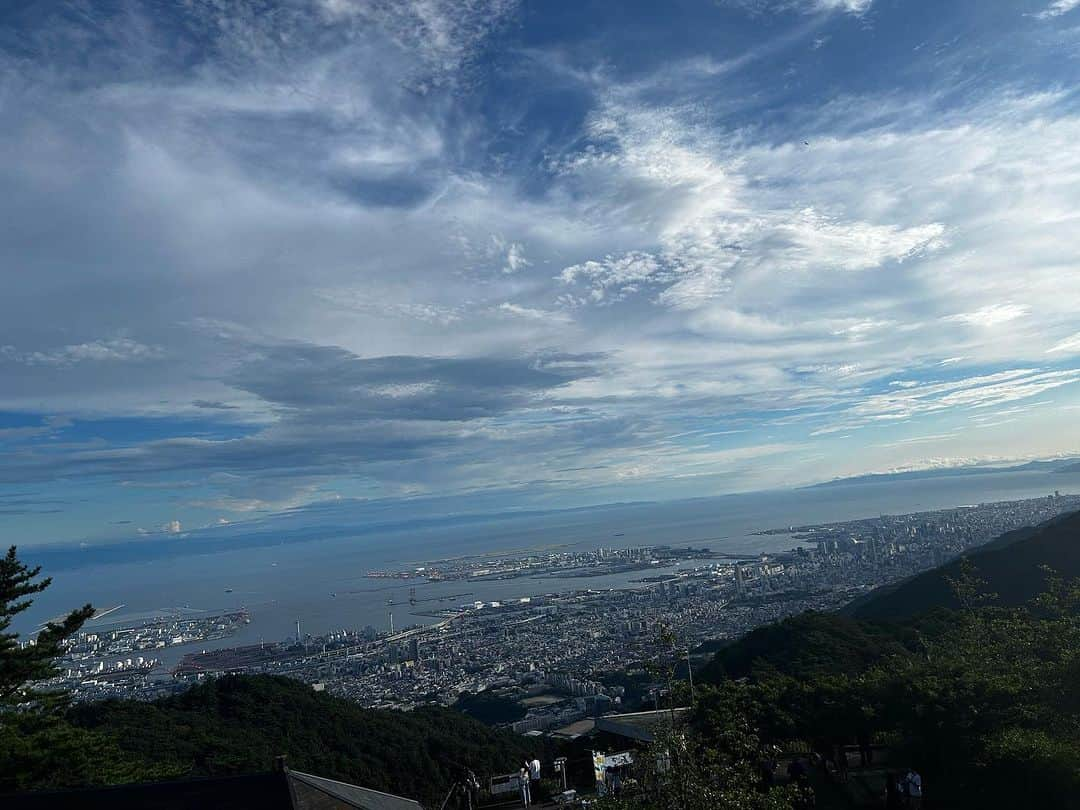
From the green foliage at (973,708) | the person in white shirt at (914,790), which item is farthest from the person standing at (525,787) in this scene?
the person in white shirt at (914,790)

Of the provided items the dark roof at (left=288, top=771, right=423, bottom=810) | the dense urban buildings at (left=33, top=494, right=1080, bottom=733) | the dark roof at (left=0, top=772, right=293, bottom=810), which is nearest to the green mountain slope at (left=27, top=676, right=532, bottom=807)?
the dense urban buildings at (left=33, top=494, right=1080, bottom=733)

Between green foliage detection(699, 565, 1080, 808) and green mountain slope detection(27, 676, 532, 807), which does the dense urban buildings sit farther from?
green mountain slope detection(27, 676, 532, 807)

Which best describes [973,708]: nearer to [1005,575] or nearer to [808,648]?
[808,648]

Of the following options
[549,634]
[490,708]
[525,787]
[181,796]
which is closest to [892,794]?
[525,787]

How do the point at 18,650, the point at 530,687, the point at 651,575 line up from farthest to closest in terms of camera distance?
the point at 651,575 < the point at 530,687 < the point at 18,650

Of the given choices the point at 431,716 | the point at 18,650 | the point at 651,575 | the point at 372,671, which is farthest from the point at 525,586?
the point at 18,650

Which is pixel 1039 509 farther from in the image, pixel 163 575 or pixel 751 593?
pixel 163 575
